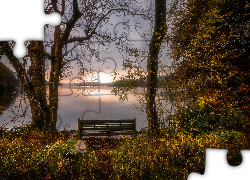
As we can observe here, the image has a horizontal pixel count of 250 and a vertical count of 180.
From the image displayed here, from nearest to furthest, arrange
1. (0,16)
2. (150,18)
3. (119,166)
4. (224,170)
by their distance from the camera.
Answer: (224,170) → (0,16) → (119,166) → (150,18)

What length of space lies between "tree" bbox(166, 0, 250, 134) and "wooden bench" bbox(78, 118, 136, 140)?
8.97 feet

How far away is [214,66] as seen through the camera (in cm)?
618

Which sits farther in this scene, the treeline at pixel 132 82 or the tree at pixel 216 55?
the treeline at pixel 132 82

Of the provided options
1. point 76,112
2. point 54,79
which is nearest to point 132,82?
point 54,79

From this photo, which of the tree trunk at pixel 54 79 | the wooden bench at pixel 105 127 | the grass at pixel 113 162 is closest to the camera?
the grass at pixel 113 162

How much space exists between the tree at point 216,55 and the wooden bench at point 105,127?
2.73 meters

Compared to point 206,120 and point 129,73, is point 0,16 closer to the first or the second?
point 129,73

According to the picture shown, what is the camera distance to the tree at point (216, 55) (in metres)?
5.86

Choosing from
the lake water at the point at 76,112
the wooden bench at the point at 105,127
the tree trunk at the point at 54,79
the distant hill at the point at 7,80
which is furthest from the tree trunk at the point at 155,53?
the distant hill at the point at 7,80

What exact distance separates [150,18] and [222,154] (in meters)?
5.96

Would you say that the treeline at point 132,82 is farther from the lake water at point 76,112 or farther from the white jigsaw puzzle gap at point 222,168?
the white jigsaw puzzle gap at point 222,168

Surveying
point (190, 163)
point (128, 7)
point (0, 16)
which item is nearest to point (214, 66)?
point (190, 163)

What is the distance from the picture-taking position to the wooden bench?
8492mm

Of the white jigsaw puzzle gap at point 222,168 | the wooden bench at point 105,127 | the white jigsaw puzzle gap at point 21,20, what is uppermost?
the white jigsaw puzzle gap at point 21,20
